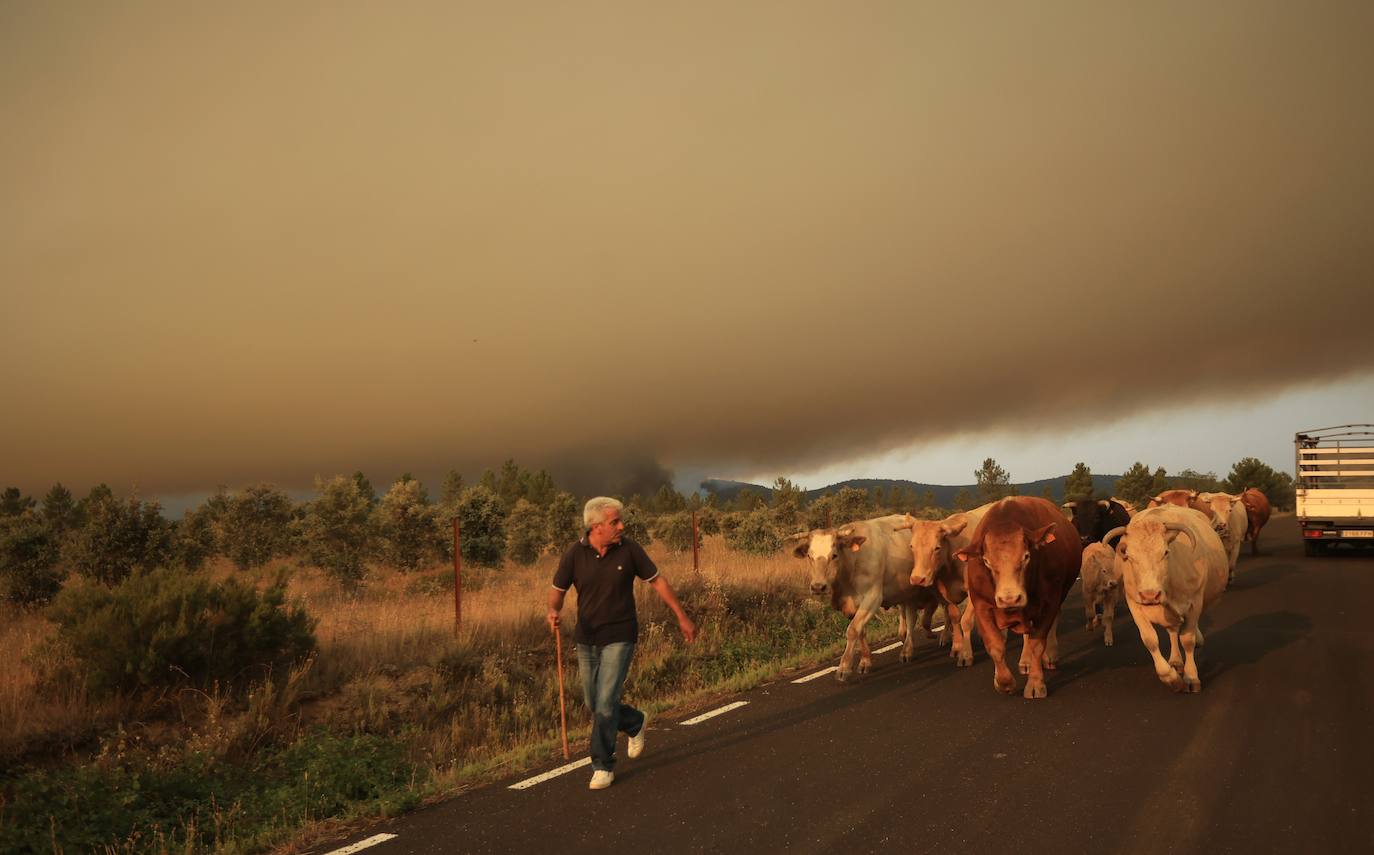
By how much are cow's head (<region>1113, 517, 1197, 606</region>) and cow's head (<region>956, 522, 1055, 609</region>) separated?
86 cm

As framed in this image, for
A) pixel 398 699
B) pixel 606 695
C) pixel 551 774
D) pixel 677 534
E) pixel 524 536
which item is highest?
pixel 606 695

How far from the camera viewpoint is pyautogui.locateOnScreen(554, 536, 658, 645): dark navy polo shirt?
23.0ft

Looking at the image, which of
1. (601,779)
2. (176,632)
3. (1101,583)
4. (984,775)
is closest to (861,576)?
(1101,583)

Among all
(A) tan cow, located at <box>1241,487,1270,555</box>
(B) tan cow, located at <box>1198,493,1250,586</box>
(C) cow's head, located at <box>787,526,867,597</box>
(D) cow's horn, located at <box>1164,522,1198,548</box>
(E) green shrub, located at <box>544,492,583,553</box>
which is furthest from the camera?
(E) green shrub, located at <box>544,492,583,553</box>

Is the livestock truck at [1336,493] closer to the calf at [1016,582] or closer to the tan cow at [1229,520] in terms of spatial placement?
the tan cow at [1229,520]

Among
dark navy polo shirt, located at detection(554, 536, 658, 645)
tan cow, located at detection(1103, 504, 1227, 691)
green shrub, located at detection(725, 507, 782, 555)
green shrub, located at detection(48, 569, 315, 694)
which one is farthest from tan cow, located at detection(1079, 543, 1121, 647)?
green shrub, located at detection(725, 507, 782, 555)

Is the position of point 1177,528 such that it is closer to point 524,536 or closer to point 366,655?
point 366,655

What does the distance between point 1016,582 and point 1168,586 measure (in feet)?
5.85

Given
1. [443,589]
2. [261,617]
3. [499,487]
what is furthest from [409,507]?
[499,487]

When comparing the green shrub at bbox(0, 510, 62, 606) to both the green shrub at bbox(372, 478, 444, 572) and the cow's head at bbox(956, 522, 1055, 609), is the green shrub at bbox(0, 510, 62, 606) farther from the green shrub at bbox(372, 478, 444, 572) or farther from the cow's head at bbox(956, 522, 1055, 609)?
the cow's head at bbox(956, 522, 1055, 609)

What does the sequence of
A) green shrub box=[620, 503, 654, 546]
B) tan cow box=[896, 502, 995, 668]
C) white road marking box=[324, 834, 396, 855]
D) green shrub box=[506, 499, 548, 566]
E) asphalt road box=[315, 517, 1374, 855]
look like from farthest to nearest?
Answer: green shrub box=[620, 503, 654, 546]
green shrub box=[506, 499, 548, 566]
tan cow box=[896, 502, 995, 668]
white road marking box=[324, 834, 396, 855]
asphalt road box=[315, 517, 1374, 855]

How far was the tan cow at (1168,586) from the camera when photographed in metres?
8.99

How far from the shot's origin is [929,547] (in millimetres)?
11758

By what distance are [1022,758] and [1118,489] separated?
271ft
